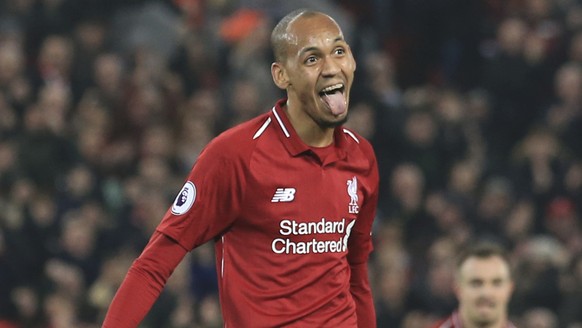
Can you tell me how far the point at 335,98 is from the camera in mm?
4336

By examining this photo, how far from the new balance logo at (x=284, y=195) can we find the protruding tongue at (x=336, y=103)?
0.29 meters

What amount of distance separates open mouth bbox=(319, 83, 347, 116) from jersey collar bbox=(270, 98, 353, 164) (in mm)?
193

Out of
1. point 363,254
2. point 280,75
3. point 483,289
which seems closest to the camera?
point 280,75

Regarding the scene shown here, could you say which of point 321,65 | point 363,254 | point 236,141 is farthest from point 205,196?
point 363,254

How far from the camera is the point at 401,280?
9516 millimetres

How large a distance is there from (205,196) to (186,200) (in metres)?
0.06

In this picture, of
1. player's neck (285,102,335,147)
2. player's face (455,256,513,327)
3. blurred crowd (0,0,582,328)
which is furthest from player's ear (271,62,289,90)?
blurred crowd (0,0,582,328)

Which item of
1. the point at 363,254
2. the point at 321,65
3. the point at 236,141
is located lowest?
the point at 363,254

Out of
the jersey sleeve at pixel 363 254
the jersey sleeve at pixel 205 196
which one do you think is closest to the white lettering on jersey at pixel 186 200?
the jersey sleeve at pixel 205 196

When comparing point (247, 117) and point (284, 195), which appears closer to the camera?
point (284, 195)

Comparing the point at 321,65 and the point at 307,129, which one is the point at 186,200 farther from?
the point at 321,65

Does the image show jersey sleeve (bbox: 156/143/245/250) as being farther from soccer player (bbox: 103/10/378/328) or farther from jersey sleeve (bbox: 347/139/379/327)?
jersey sleeve (bbox: 347/139/379/327)

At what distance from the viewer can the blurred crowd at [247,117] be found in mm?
9461

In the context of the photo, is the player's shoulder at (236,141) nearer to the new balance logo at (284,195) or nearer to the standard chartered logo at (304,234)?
the new balance logo at (284,195)
